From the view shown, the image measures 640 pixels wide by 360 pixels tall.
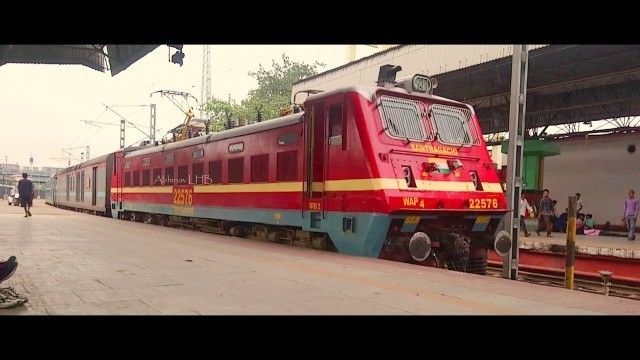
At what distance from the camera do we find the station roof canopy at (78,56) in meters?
10.1

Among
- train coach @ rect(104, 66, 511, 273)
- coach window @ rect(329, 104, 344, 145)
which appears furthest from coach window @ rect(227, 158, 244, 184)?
coach window @ rect(329, 104, 344, 145)

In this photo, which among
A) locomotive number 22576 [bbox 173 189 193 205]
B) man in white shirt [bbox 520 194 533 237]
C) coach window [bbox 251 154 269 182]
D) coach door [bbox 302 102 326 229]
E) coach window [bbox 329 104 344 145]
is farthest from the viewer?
man in white shirt [bbox 520 194 533 237]

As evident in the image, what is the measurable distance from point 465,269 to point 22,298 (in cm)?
599

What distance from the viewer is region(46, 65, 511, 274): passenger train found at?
24.5 feet

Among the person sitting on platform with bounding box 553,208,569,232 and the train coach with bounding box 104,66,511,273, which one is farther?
the person sitting on platform with bounding box 553,208,569,232

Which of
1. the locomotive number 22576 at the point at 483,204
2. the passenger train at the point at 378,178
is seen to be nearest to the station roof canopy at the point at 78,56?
the passenger train at the point at 378,178

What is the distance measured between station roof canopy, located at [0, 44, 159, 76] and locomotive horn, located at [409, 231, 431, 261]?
6315mm

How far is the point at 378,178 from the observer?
7.29 m

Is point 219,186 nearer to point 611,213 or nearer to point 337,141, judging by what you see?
point 337,141

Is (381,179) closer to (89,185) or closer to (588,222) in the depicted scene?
(588,222)

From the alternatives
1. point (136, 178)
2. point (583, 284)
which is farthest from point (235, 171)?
point (136, 178)

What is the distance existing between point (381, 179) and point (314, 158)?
165 cm

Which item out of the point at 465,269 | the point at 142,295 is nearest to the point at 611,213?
the point at 465,269

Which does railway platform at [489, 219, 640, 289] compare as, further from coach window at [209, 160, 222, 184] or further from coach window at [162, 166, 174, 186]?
coach window at [162, 166, 174, 186]
